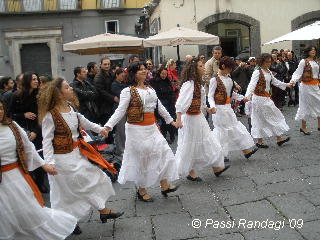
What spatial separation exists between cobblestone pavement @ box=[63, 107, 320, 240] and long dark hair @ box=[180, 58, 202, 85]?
1.44 metres

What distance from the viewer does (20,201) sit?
3.48 m

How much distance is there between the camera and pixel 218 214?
4.53 m

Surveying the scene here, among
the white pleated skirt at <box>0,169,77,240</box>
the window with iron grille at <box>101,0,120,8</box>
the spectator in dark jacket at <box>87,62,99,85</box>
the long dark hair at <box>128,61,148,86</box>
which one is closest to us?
the white pleated skirt at <box>0,169,77,240</box>

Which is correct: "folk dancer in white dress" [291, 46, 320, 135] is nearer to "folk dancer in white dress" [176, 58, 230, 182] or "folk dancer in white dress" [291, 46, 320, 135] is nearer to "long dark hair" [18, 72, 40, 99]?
"folk dancer in white dress" [176, 58, 230, 182]

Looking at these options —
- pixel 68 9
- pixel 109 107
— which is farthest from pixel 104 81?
pixel 68 9

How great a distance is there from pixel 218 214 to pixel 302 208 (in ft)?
2.93

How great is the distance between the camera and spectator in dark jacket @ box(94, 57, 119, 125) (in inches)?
316

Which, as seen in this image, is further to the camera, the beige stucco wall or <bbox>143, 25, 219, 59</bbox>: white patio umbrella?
the beige stucco wall

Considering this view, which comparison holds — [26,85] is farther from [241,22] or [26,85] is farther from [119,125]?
[241,22]

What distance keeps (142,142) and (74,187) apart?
1206 mm

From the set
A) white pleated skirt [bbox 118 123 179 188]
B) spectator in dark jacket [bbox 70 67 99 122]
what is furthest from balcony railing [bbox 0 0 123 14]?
white pleated skirt [bbox 118 123 179 188]

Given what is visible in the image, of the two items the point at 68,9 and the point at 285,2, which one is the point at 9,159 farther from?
the point at 68,9

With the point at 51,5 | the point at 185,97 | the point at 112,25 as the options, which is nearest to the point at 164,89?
the point at 185,97

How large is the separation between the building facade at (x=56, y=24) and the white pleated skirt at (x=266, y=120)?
59.3 feet
